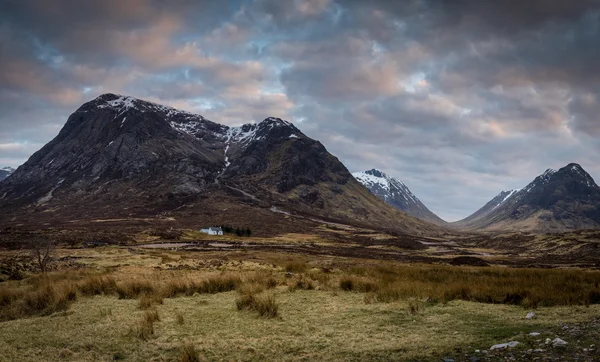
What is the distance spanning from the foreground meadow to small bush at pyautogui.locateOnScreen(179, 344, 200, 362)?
3cm

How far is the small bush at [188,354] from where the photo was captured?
8617mm

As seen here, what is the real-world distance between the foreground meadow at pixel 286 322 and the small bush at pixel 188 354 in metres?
0.03

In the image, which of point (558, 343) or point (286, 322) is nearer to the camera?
point (558, 343)

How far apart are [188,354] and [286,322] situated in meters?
3.92

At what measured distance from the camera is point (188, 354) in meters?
8.80

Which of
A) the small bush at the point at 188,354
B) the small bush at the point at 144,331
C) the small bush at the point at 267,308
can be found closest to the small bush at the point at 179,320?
the small bush at the point at 144,331

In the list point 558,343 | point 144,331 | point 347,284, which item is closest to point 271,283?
point 347,284

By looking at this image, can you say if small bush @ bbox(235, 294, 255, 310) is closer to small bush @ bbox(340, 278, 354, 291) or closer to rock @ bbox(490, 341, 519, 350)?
small bush @ bbox(340, 278, 354, 291)

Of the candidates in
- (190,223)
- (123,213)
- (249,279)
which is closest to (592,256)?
(249,279)

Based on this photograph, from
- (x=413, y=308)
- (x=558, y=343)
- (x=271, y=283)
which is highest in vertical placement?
(x=558, y=343)

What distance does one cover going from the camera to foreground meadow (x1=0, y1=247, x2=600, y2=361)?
920 centimetres

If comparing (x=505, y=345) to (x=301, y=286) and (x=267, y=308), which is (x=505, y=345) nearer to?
(x=267, y=308)

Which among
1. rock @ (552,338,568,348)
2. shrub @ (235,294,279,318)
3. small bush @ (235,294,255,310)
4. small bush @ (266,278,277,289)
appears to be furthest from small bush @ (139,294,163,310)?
rock @ (552,338,568,348)

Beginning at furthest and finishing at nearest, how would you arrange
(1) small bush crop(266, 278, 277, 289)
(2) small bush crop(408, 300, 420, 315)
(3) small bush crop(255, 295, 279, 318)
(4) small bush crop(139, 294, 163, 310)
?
(1) small bush crop(266, 278, 277, 289), (4) small bush crop(139, 294, 163, 310), (2) small bush crop(408, 300, 420, 315), (3) small bush crop(255, 295, 279, 318)
